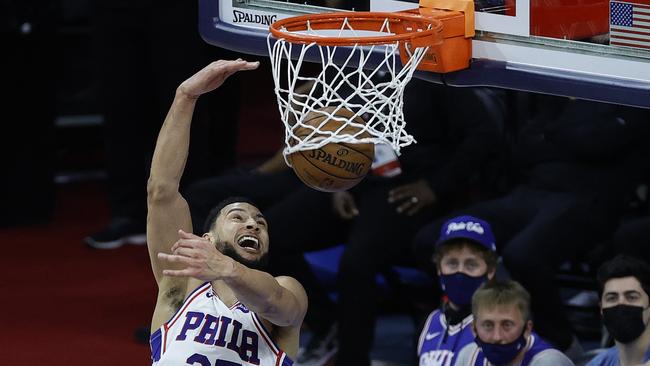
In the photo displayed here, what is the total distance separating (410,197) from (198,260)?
9.13 feet

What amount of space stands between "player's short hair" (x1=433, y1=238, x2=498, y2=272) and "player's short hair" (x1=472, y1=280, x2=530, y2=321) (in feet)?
1.52

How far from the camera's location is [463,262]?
6.28m

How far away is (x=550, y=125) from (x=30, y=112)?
408 cm

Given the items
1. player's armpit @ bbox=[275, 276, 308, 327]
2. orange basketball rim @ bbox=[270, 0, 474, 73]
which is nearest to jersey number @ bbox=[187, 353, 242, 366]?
player's armpit @ bbox=[275, 276, 308, 327]

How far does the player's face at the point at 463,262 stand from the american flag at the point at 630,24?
192 cm

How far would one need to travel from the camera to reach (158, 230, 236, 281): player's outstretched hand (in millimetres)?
4461

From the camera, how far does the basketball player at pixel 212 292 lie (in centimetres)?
505

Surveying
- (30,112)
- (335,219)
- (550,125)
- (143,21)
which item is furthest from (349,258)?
(30,112)

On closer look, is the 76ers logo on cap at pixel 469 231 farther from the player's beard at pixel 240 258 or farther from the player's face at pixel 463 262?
the player's beard at pixel 240 258

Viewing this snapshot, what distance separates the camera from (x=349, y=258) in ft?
23.0

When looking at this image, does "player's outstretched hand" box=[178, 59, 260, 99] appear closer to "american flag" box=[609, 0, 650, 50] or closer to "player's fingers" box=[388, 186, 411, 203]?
"american flag" box=[609, 0, 650, 50]

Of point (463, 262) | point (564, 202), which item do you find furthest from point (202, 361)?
point (564, 202)

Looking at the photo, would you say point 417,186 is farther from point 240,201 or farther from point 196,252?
point 196,252

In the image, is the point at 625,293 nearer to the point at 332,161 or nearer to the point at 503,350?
the point at 503,350
